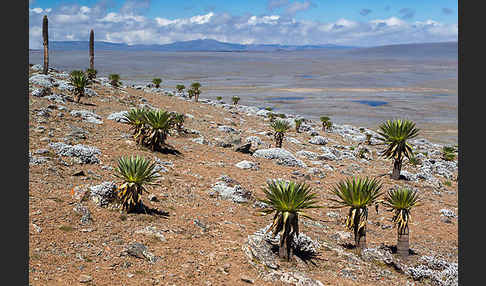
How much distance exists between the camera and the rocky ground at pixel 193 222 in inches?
309

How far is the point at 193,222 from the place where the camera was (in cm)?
1023

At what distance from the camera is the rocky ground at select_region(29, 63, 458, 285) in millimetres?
7840

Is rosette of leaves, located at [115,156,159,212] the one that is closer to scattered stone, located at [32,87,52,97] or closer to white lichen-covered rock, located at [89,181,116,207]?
white lichen-covered rock, located at [89,181,116,207]

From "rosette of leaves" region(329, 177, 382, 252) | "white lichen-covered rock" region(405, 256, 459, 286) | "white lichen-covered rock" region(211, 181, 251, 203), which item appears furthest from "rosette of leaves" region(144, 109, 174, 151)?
"white lichen-covered rock" region(405, 256, 459, 286)

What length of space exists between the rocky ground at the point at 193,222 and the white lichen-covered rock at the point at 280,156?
0.19 feet

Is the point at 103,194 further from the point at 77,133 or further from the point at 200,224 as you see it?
the point at 77,133

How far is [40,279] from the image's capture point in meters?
6.59

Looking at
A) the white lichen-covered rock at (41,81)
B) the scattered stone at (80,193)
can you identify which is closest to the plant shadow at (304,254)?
the scattered stone at (80,193)

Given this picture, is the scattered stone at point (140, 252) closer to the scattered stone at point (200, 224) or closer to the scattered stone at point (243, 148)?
the scattered stone at point (200, 224)

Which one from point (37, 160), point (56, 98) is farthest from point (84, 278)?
point (56, 98)

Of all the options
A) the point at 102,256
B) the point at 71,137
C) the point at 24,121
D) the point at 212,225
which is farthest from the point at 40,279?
the point at 71,137

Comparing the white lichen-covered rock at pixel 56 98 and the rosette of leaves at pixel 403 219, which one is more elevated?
the white lichen-covered rock at pixel 56 98

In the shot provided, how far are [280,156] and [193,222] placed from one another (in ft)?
33.9

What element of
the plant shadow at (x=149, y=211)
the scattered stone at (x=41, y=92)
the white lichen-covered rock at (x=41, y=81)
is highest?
the white lichen-covered rock at (x=41, y=81)
